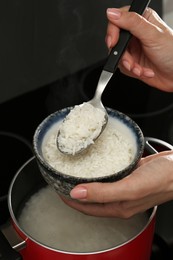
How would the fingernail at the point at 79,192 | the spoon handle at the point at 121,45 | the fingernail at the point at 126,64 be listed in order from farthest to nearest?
the fingernail at the point at 126,64 < the spoon handle at the point at 121,45 < the fingernail at the point at 79,192

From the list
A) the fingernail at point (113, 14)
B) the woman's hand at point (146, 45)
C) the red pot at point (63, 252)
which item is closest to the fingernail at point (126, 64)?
the woman's hand at point (146, 45)

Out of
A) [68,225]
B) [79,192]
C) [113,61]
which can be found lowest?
[68,225]

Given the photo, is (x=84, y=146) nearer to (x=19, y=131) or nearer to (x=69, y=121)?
(x=69, y=121)

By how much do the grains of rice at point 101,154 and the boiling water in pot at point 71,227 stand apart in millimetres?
158

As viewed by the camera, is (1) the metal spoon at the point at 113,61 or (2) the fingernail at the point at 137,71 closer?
(1) the metal spoon at the point at 113,61

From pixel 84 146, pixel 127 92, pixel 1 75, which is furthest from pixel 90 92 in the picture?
pixel 84 146

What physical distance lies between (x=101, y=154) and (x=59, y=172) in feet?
0.32

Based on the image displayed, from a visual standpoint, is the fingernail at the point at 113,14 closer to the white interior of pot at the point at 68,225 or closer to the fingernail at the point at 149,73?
the fingernail at the point at 149,73

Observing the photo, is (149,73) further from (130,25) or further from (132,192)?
(132,192)

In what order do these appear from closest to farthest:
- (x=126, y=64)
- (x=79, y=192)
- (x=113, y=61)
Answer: (x=79, y=192)
(x=113, y=61)
(x=126, y=64)

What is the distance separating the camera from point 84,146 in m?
0.65

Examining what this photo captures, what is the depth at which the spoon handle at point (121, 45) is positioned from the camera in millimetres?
723

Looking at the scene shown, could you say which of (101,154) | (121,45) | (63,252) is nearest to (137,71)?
(121,45)

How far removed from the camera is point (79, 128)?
66 centimetres
